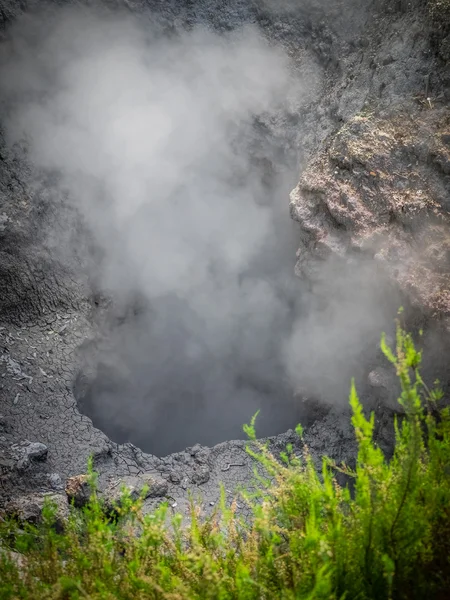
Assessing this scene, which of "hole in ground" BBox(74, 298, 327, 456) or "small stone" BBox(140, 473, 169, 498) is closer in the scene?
"small stone" BBox(140, 473, 169, 498)

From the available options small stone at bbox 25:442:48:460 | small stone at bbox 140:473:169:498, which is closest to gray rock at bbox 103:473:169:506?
small stone at bbox 140:473:169:498

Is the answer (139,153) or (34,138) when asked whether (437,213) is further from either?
(34,138)

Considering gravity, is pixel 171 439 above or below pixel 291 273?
below

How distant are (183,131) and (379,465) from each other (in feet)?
17.0

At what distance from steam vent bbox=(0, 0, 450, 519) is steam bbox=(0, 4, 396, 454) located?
0.02 m

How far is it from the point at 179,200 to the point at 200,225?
44 cm

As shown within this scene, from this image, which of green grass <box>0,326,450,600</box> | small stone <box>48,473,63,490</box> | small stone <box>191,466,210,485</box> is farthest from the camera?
small stone <box>191,466,210,485</box>

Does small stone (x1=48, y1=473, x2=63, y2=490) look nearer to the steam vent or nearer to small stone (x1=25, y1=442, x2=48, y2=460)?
the steam vent

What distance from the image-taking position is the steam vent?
14.3 feet

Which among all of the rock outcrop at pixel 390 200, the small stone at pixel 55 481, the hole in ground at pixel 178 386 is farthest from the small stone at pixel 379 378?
the small stone at pixel 55 481

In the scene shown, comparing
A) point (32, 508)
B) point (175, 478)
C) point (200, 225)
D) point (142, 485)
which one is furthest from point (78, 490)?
point (200, 225)

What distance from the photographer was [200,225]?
20.7ft

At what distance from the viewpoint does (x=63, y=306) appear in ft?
18.5

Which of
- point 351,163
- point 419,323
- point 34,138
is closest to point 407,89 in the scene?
point 351,163
